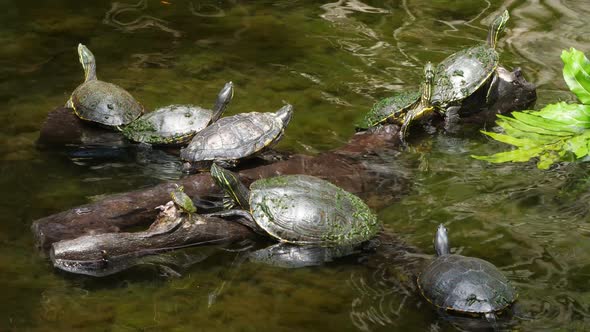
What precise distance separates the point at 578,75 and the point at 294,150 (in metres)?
3.02

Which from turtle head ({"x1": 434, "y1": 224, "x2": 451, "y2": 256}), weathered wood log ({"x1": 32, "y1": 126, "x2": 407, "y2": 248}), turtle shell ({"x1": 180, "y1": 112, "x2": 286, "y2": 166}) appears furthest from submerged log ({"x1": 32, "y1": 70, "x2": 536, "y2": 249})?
turtle head ({"x1": 434, "y1": 224, "x2": 451, "y2": 256})

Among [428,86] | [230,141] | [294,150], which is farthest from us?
[428,86]

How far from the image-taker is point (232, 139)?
18.1 feet

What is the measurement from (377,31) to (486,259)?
4480mm

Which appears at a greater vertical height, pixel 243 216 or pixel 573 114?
pixel 573 114

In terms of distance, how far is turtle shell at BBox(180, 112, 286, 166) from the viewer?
548 centimetres

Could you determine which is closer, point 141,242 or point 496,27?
point 141,242

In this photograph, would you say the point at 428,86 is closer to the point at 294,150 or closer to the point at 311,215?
the point at 294,150

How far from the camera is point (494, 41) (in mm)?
7199

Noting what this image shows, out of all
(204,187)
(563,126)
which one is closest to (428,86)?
(204,187)

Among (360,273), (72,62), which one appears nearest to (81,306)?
(360,273)

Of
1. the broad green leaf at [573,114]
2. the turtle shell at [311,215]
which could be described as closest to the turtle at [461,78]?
the turtle shell at [311,215]

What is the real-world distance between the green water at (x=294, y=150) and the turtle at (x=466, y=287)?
0.34 ft

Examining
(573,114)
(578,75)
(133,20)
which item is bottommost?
(133,20)
